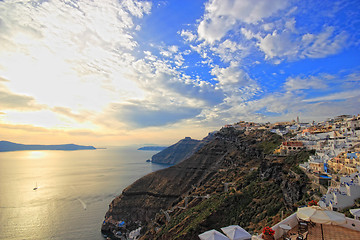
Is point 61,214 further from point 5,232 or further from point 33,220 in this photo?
point 5,232

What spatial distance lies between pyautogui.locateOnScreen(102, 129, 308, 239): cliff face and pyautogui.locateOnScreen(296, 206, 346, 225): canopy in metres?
12.9

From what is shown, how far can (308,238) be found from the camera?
9391 mm

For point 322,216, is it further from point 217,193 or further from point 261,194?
point 217,193

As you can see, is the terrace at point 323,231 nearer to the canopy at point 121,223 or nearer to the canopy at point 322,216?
the canopy at point 322,216

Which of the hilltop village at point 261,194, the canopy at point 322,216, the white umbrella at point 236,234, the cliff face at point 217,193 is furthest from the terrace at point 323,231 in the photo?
the cliff face at point 217,193

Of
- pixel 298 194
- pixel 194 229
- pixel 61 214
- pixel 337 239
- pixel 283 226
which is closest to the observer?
pixel 337 239

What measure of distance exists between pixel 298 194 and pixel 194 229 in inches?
626

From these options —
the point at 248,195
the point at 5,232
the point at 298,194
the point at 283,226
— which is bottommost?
the point at 5,232

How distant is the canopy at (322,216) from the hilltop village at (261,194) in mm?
50

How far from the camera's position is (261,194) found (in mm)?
31156

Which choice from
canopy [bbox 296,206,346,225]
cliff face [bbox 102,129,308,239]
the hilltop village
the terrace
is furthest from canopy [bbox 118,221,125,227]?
canopy [bbox 296,206,346,225]

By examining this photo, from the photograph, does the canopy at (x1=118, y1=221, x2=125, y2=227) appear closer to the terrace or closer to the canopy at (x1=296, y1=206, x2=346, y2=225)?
the terrace

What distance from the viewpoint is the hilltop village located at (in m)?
11.1

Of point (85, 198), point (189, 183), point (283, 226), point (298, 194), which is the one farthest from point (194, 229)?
point (85, 198)
